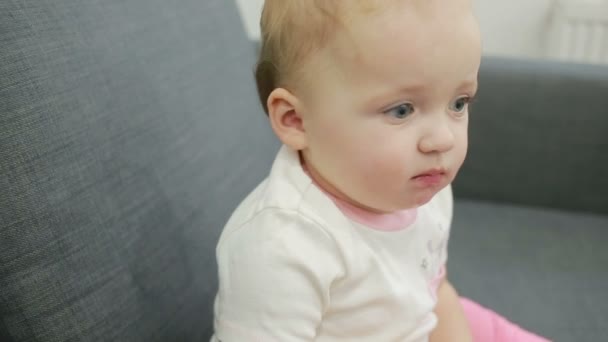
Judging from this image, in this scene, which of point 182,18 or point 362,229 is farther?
point 182,18

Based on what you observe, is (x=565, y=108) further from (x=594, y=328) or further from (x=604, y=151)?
(x=594, y=328)

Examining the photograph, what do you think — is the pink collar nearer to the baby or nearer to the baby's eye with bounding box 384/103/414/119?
the baby

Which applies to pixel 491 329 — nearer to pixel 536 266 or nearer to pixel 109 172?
pixel 536 266

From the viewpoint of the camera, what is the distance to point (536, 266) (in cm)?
108

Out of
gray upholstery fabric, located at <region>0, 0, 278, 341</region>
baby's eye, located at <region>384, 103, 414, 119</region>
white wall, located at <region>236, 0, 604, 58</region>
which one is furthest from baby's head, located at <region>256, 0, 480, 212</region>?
white wall, located at <region>236, 0, 604, 58</region>

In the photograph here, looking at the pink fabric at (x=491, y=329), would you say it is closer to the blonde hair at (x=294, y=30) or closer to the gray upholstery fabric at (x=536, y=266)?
the gray upholstery fabric at (x=536, y=266)

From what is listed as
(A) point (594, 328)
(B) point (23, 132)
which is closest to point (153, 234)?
(B) point (23, 132)

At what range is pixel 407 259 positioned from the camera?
68 cm

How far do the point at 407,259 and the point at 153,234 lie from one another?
0.28 metres

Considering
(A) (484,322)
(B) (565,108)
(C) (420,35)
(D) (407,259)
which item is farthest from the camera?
(B) (565,108)

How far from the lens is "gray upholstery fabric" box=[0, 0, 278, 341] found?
0.59 metres

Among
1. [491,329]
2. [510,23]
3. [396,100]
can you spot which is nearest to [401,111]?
[396,100]

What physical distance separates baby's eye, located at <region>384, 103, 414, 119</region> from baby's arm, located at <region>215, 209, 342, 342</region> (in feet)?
0.41

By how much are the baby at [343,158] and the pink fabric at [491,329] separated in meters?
0.25
